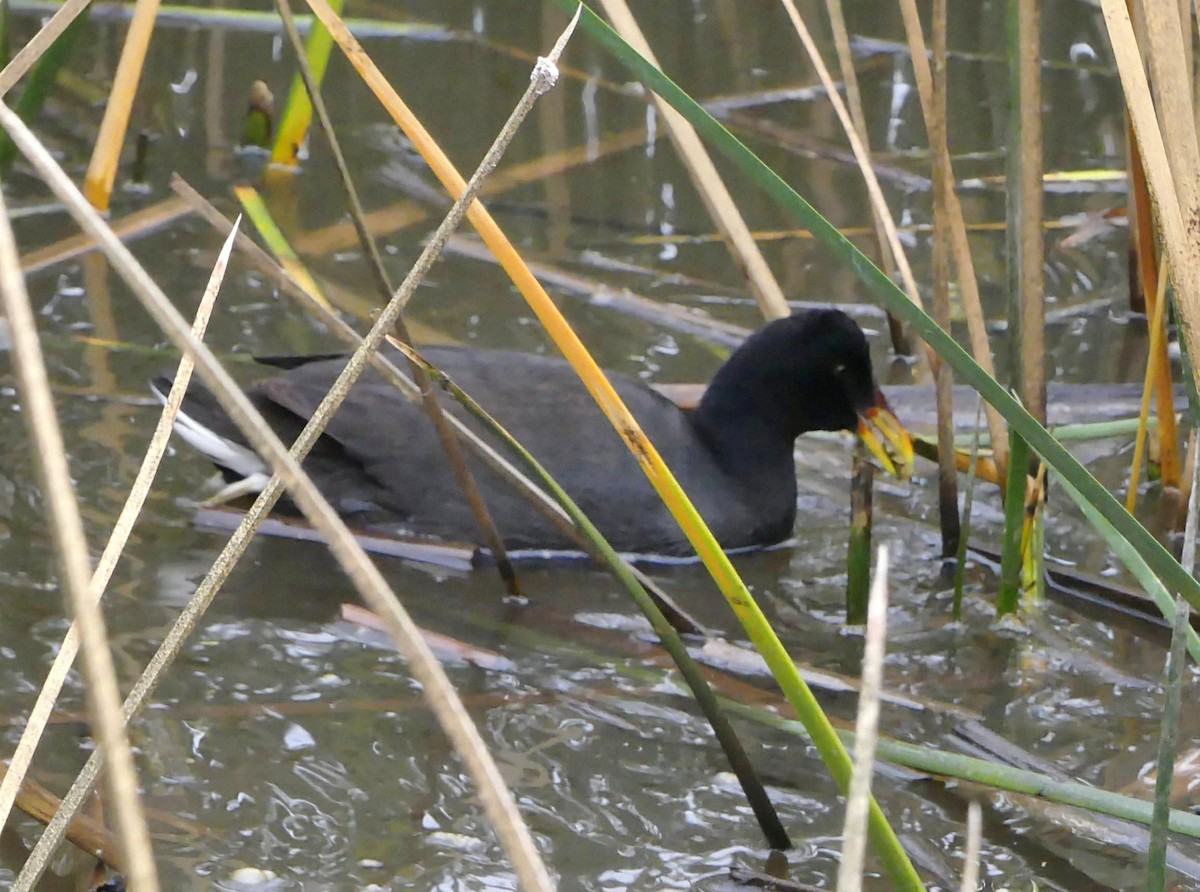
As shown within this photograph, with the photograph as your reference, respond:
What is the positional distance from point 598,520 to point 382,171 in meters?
2.23

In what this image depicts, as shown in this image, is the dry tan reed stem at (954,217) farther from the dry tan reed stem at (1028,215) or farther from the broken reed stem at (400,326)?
the broken reed stem at (400,326)

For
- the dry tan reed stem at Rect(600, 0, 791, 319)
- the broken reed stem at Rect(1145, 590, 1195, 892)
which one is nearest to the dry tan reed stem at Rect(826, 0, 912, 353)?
the dry tan reed stem at Rect(600, 0, 791, 319)

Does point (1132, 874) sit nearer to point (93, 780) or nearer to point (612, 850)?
point (612, 850)

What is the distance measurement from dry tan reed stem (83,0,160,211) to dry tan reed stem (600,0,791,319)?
4.39 ft

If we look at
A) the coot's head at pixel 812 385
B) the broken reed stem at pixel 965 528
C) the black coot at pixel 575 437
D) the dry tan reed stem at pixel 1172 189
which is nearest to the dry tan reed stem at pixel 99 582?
the dry tan reed stem at pixel 1172 189

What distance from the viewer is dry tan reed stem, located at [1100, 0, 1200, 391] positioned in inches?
68.7

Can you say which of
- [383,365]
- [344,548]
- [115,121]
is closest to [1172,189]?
[383,365]

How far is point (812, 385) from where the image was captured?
371 cm

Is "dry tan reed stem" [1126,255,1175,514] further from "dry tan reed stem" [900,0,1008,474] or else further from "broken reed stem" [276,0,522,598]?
"broken reed stem" [276,0,522,598]

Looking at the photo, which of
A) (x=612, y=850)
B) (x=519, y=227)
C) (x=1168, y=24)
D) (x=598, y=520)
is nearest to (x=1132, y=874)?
(x=612, y=850)

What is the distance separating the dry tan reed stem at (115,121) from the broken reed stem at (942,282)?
1.87 meters

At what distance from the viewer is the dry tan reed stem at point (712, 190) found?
2.49 metres

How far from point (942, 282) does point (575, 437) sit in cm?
90

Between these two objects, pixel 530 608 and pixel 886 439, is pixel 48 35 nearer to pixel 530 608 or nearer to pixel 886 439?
pixel 530 608
